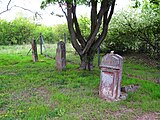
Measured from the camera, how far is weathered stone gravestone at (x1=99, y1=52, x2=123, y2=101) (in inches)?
222

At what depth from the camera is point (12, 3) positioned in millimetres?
13406

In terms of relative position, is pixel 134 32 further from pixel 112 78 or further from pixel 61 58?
pixel 112 78

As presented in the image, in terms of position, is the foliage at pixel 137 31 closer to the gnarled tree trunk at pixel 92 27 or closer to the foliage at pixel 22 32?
the gnarled tree trunk at pixel 92 27

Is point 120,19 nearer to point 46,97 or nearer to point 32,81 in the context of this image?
point 32,81

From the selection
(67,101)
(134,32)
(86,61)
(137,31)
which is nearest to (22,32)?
(134,32)

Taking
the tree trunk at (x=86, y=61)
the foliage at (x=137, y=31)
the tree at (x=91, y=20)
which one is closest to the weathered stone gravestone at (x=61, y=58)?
the tree at (x=91, y=20)

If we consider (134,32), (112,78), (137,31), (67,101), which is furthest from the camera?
(134,32)

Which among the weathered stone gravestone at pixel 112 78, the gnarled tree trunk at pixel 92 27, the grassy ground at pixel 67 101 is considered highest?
the gnarled tree trunk at pixel 92 27

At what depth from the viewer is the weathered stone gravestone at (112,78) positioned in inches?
222

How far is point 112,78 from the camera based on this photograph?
5.70 metres

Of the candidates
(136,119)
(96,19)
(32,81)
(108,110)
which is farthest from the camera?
(96,19)

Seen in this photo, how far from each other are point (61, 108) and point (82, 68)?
486 cm

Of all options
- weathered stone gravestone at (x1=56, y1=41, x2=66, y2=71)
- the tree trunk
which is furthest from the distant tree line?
weathered stone gravestone at (x1=56, y1=41, x2=66, y2=71)

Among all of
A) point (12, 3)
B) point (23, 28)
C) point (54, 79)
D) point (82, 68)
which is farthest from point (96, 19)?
point (23, 28)
